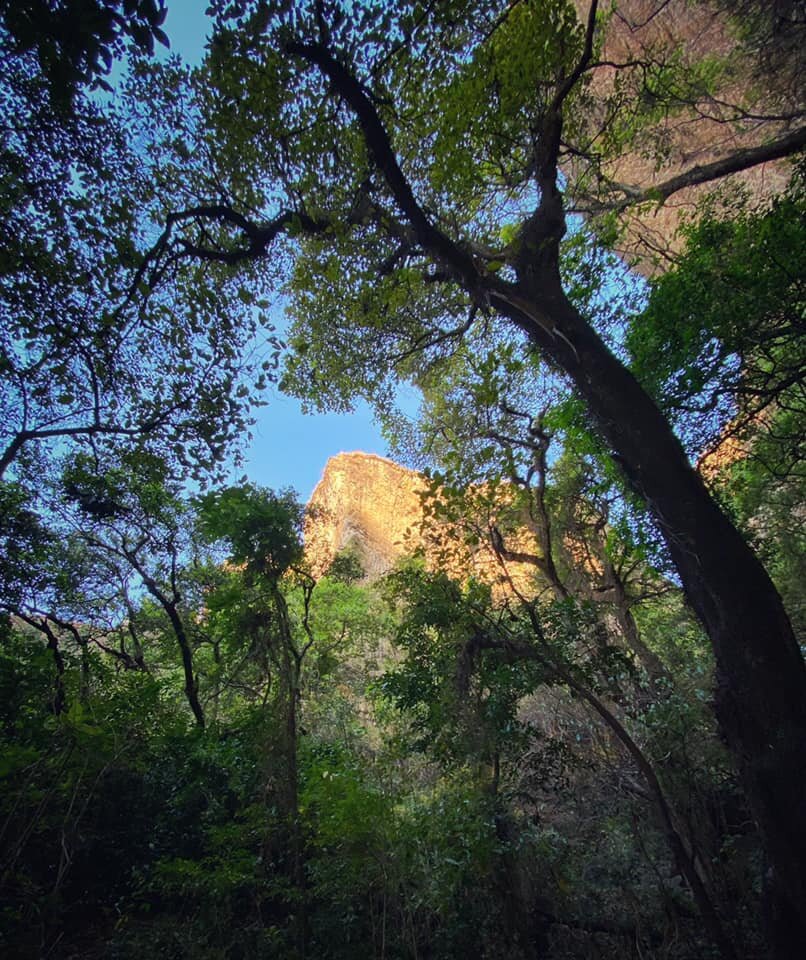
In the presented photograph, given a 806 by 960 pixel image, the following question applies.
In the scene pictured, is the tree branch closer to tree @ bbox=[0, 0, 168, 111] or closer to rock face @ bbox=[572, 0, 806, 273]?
rock face @ bbox=[572, 0, 806, 273]

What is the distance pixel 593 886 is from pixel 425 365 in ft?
26.0

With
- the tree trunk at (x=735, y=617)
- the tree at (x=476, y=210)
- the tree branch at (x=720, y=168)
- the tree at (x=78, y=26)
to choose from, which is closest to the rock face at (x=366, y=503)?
the tree branch at (x=720, y=168)

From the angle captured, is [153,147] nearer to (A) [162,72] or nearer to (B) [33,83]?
(A) [162,72]

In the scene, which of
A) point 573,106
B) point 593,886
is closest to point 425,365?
point 573,106

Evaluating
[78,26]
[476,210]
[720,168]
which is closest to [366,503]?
[476,210]

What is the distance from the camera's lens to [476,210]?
6.84 metres

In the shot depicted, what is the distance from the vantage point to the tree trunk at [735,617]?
2.77 m

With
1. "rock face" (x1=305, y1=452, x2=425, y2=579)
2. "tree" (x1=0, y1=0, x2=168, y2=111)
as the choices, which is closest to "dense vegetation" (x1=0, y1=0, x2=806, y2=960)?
"tree" (x1=0, y1=0, x2=168, y2=111)

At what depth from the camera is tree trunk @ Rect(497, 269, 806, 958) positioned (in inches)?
109

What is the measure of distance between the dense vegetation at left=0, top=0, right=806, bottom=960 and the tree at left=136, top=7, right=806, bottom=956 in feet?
0.10

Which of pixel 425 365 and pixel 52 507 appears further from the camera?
pixel 425 365

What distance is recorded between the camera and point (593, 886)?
4477 millimetres

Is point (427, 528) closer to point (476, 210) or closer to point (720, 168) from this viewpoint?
point (476, 210)

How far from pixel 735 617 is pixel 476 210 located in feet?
20.6
